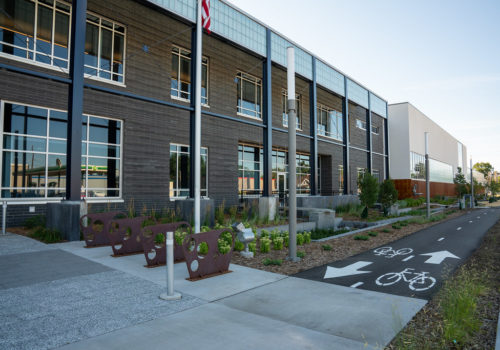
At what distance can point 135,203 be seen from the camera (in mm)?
16266

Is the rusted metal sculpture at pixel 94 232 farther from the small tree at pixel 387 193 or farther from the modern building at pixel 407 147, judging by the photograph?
the modern building at pixel 407 147

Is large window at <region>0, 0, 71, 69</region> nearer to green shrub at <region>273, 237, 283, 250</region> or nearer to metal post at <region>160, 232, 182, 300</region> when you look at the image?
green shrub at <region>273, 237, 283, 250</region>

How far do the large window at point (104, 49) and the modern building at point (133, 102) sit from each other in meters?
0.05

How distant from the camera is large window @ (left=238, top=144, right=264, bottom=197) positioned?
73.6 feet

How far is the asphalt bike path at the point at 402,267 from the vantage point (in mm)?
6023

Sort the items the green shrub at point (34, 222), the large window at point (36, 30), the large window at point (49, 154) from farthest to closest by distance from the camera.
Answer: the large window at point (36, 30), the large window at point (49, 154), the green shrub at point (34, 222)

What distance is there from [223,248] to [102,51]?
13414 mm

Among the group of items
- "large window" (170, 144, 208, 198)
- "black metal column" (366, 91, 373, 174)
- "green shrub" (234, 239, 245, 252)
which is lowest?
"green shrub" (234, 239, 245, 252)

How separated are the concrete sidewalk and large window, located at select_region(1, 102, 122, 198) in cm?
815

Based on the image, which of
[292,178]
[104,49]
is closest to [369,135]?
[104,49]

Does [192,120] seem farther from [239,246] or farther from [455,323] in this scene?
[455,323]

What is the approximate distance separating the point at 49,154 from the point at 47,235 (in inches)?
209

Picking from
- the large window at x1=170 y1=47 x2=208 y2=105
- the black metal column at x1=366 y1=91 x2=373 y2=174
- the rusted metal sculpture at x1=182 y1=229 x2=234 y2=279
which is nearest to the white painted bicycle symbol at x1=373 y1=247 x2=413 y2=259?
the rusted metal sculpture at x1=182 y1=229 x2=234 y2=279

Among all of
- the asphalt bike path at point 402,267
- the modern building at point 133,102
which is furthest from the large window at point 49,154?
the asphalt bike path at point 402,267
